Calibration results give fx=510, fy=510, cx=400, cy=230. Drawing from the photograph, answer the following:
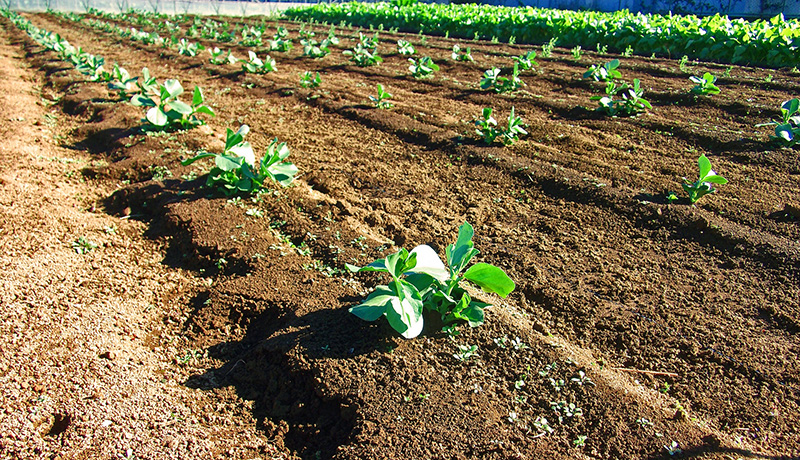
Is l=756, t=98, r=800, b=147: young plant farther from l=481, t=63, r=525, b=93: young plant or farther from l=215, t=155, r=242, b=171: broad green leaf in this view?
l=215, t=155, r=242, b=171: broad green leaf

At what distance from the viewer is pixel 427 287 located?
222 cm

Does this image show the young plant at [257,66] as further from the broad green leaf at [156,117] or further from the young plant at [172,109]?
the broad green leaf at [156,117]

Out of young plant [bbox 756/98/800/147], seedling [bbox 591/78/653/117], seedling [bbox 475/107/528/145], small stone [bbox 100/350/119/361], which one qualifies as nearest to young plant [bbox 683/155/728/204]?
young plant [bbox 756/98/800/147]

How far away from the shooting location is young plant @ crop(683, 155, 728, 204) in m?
3.28

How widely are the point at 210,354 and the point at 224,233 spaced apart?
3.13 feet

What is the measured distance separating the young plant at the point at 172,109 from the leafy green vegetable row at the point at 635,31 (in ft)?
24.9

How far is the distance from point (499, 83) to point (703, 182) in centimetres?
344

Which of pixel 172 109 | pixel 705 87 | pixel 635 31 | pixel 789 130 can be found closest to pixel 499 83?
pixel 705 87

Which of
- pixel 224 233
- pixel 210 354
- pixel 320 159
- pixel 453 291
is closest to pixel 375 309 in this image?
pixel 453 291

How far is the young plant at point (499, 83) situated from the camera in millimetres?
5902

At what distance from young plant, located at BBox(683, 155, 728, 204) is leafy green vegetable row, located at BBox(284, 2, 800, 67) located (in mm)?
5650

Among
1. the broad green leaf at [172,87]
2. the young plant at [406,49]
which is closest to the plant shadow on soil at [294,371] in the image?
the broad green leaf at [172,87]

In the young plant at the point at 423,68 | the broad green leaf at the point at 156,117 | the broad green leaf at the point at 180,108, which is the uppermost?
the young plant at the point at 423,68

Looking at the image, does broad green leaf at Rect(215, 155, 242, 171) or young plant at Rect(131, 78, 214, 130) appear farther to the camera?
young plant at Rect(131, 78, 214, 130)
